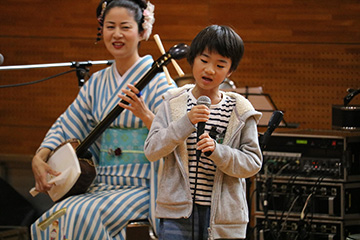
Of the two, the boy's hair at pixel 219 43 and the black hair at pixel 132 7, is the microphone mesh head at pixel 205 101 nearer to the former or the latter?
the boy's hair at pixel 219 43

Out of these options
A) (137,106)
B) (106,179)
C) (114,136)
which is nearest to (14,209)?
(106,179)

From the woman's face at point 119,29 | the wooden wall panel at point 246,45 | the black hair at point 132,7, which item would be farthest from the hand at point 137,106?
the wooden wall panel at point 246,45

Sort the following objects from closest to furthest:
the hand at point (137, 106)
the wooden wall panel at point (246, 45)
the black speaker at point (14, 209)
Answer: the hand at point (137, 106) → the black speaker at point (14, 209) → the wooden wall panel at point (246, 45)

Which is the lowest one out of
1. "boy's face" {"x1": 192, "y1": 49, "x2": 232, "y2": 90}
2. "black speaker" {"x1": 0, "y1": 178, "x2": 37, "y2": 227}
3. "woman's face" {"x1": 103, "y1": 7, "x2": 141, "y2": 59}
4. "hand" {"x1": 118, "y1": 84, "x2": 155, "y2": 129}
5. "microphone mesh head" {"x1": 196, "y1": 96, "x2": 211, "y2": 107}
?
"black speaker" {"x1": 0, "y1": 178, "x2": 37, "y2": 227}

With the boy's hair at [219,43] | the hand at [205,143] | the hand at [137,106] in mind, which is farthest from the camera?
the hand at [137,106]

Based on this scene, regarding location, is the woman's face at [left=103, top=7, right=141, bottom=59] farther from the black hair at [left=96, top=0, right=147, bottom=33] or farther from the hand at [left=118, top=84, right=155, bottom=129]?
the hand at [left=118, top=84, right=155, bottom=129]

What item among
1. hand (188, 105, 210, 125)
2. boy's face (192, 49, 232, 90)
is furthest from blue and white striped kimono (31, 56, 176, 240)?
hand (188, 105, 210, 125)

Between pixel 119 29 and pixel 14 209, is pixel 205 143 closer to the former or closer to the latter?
pixel 119 29

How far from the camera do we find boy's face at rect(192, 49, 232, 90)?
202 cm

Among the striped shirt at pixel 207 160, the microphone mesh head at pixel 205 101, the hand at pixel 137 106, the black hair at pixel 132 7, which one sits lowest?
the striped shirt at pixel 207 160

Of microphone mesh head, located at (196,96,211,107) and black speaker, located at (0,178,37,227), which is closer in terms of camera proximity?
microphone mesh head, located at (196,96,211,107)

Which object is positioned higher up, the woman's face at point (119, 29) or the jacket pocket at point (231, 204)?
the woman's face at point (119, 29)

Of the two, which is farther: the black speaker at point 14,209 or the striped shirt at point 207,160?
the black speaker at point 14,209

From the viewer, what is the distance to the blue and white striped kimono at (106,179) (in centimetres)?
261
